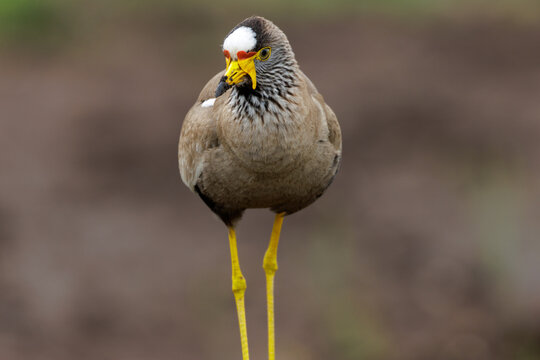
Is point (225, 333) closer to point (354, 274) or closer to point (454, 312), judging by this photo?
point (354, 274)

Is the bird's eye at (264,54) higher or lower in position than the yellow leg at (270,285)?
higher

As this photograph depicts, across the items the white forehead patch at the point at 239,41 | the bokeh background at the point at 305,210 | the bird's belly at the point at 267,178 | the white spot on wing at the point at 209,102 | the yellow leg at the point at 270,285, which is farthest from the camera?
the bokeh background at the point at 305,210

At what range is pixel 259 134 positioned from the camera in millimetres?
5277

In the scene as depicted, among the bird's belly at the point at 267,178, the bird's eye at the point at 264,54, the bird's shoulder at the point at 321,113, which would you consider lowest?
the bird's belly at the point at 267,178

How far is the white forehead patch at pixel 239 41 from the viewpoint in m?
4.93

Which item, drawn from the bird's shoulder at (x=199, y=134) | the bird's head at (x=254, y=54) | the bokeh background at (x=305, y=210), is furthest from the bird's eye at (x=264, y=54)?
the bokeh background at (x=305, y=210)

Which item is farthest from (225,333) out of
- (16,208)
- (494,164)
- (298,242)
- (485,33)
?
(485,33)

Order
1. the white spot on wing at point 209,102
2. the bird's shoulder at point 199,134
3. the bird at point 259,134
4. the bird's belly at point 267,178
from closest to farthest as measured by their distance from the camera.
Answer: the bird at point 259,134
the bird's belly at point 267,178
the bird's shoulder at point 199,134
the white spot on wing at point 209,102

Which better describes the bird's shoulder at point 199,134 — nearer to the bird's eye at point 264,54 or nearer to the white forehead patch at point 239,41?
the bird's eye at point 264,54

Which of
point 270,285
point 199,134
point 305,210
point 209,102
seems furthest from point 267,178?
point 305,210

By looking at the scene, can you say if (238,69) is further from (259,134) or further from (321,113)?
(321,113)

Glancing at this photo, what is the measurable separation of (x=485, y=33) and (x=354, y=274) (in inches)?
251

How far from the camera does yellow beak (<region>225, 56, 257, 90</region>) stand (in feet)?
16.3

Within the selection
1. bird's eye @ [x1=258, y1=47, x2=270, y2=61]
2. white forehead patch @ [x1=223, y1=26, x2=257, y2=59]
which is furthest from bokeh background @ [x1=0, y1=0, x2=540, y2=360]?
white forehead patch @ [x1=223, y1=26, x2=257, y2=59]
